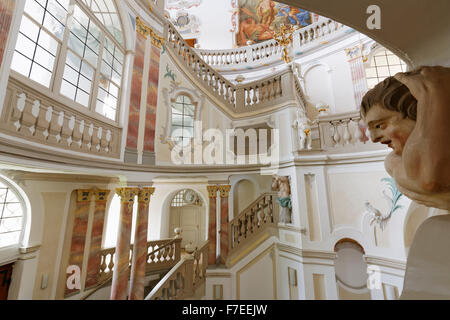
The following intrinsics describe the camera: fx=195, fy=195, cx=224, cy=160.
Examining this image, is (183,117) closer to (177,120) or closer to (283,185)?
A: (177,120)

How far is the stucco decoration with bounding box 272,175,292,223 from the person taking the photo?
14.3 feet

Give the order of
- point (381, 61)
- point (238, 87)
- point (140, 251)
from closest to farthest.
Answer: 1. point (140, 251)
2. point (238, 87)
3. point (381, 61)

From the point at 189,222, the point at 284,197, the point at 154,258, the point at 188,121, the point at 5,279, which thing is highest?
the point at 188,121

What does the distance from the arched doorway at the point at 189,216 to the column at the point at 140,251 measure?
206 inches

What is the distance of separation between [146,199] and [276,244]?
318 centimetres

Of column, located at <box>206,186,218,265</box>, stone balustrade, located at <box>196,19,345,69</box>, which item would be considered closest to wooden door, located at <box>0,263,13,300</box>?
column, located at <box>206,186,218,265</box>

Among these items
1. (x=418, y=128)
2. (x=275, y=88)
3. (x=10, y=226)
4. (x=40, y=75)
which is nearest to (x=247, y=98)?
(x=275, y=88)

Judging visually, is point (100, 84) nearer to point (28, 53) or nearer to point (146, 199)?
point (28, 53)

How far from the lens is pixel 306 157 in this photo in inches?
159

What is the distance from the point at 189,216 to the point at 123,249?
577cm

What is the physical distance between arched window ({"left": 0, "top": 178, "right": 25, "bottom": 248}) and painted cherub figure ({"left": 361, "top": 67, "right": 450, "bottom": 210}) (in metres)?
6.26

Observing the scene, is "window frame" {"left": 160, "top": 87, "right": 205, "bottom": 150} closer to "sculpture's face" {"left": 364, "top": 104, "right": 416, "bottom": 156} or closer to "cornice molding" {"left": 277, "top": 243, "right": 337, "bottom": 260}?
"cornice molding" {"left": 277, "top": 243, "right": 337, "bottom": 260}

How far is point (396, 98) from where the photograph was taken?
709mm
